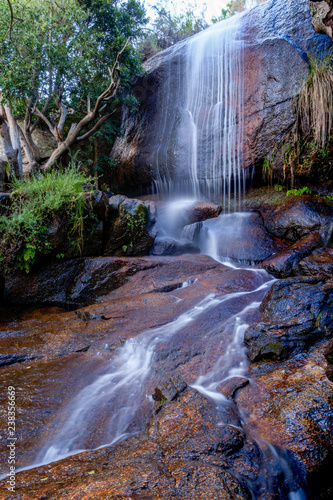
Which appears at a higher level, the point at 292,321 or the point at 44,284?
the point at 292,321

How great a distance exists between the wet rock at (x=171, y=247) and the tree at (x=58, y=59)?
369 cm

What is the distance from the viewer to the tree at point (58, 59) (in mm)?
6879

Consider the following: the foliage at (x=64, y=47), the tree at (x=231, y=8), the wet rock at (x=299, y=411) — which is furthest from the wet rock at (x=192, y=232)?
the tree at (x=231, y=8)

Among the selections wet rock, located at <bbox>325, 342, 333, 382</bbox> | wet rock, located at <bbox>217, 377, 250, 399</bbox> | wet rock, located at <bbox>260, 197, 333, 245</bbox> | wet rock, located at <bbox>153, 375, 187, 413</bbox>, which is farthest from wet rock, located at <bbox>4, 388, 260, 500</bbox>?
wet rock, located at <bbox>260, 197, 333, 245</bbox>

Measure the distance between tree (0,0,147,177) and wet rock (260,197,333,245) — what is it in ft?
18.2

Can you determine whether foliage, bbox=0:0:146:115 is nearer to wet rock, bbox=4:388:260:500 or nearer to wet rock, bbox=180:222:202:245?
wet rock, bbox=180:222:202:245

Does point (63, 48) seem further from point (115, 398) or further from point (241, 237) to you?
point (115, 398)

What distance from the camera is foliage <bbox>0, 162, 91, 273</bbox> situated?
5.29 metres

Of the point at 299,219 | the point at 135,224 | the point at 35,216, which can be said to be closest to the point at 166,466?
the point at 35,216

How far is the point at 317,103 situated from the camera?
7.11 meters

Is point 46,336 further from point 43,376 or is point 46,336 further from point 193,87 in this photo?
point 193,87

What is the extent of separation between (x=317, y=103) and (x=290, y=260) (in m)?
4.26

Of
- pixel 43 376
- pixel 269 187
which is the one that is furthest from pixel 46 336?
pixel 269 187

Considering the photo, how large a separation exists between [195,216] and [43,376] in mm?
5510
